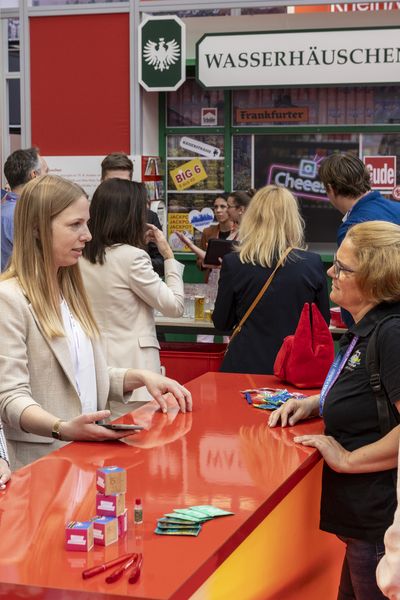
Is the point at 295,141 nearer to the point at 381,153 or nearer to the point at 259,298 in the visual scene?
the point at 381,153

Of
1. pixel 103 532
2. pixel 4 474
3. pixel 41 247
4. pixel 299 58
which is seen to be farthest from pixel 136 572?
pixel 299 58

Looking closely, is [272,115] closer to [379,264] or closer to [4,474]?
[379,264]

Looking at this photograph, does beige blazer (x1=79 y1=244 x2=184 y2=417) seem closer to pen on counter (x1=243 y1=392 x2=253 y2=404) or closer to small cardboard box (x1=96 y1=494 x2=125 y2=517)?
pen on counter (x1=243 y1=392 x2=253 y2=404)

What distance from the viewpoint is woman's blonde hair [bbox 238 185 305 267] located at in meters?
4.72

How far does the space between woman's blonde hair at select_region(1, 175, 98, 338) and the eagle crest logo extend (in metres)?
5.96

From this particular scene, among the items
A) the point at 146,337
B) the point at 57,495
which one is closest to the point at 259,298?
the point at 146,337

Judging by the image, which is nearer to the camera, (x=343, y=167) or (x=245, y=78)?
(x=343, y=167)

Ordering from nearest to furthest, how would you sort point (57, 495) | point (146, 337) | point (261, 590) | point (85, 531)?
point (85, 531)
point (57, 495)
point (261, 590)
point (146, 337)

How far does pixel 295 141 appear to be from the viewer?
9.66m

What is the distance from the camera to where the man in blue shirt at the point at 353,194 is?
523 cm

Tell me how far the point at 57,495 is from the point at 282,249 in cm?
260

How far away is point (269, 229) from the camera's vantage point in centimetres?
477

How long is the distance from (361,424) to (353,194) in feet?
8.65

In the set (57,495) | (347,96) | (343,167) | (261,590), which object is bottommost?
(261,590)
